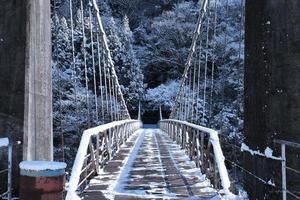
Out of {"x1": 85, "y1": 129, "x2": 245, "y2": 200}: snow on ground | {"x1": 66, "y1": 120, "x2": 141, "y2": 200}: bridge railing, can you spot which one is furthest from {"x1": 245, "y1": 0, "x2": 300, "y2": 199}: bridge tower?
{"x1": 66, "y1": 120, "x2": 141, "y2": 200}: bridge railing

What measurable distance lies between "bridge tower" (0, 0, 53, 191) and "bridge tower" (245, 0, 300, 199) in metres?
1.92

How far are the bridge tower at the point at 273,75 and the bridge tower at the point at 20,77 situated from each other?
192 centimetres

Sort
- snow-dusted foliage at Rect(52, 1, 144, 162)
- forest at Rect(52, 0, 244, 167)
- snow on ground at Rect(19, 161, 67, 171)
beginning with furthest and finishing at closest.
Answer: forest at Rect(52, 0, 244, 167), snow-dusted foliage at Rect(52, 1, 144, 162), snow on ground at Rect(19, 161, 67, 171)

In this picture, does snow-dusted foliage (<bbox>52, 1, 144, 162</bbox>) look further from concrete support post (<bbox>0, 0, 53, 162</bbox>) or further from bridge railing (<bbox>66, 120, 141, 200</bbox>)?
concrete support post (<bbox>0, 0, 53, 162</bbox>)

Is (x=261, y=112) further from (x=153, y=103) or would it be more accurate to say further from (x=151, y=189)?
(x=153, y=103)

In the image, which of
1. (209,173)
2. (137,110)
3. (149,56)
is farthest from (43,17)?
(149,56)

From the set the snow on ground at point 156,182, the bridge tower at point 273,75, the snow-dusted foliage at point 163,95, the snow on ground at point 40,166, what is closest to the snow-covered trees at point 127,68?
the snow-dusted foliage at point 163,95

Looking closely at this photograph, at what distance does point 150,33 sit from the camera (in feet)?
133

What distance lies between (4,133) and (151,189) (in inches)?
77.2

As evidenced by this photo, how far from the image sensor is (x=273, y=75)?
3727mm

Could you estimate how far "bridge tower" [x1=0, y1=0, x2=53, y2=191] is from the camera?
168 inches

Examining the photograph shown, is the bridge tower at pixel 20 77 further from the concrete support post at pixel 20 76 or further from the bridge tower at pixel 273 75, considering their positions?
the bridge tower at pixel 273 75

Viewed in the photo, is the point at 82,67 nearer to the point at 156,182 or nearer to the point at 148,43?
the point at 148,43

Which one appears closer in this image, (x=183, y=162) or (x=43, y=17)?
(x=43, y=17)
